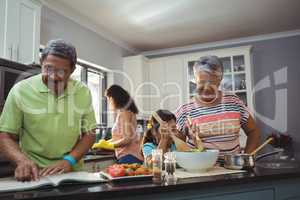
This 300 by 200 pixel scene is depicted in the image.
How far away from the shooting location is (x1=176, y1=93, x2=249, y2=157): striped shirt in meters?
Answer: 1.35

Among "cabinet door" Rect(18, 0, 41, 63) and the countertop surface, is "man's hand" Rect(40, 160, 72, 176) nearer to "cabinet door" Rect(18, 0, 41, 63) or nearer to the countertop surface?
the countertop surface

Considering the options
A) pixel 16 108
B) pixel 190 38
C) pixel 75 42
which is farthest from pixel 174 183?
pixel 190 38

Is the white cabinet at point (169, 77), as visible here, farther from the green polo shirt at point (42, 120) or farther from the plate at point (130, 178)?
the plate at point (130, 178)

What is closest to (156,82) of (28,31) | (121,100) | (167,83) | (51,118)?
(167,83)

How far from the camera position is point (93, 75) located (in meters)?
3.61

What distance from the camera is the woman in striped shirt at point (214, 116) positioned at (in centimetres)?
135

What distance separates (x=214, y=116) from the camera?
138cm

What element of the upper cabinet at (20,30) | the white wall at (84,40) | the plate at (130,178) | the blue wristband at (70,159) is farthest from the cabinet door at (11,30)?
the plate at (130,178)

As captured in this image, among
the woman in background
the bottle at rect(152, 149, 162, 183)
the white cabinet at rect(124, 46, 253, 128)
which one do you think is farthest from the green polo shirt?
the white cabinet at rect(124, 46, 253, 128)

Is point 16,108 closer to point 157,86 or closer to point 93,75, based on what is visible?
point 93,75

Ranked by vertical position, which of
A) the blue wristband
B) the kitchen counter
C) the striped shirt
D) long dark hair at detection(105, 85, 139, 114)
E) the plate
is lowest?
the kitchen counter

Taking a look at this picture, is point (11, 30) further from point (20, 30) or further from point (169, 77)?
point (169, 77)

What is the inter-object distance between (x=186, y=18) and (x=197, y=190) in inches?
101

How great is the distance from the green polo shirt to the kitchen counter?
32 centimetres
